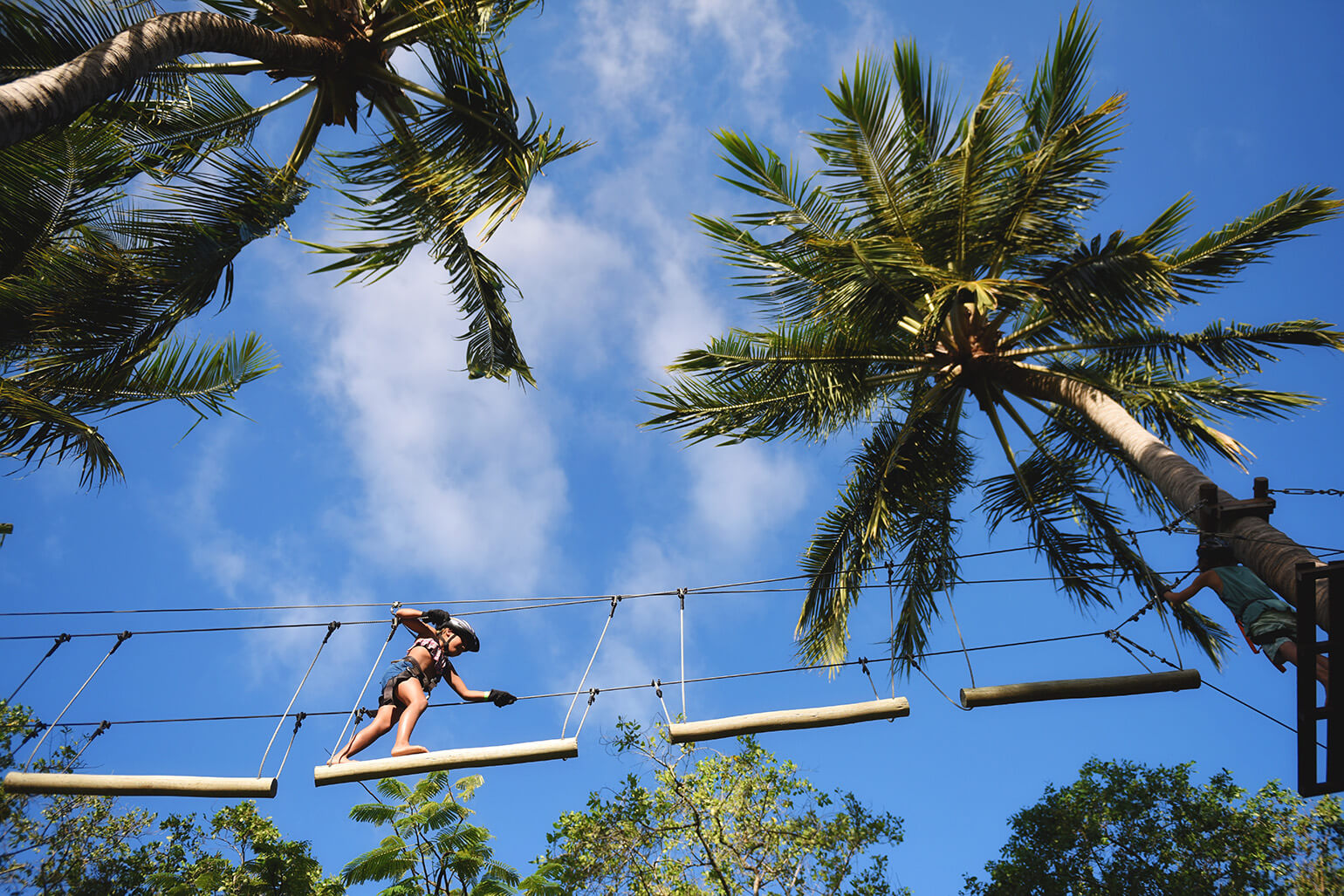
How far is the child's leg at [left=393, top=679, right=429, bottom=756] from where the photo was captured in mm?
6508

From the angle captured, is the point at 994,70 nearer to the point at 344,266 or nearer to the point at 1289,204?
the point at 1289,204

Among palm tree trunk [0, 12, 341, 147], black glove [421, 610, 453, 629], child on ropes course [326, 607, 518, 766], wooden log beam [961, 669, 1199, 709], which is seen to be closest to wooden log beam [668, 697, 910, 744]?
wooden log beam [961, 669, 1199, 709]

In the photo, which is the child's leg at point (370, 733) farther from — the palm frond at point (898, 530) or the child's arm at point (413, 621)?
the palm frond at point (898, 530)

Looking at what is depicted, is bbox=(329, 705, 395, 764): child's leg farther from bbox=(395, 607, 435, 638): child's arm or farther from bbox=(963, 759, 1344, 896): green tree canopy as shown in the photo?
bbox=(963, 759, 1344, 896): green tree canopy

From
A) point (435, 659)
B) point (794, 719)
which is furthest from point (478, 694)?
point (794, 719)

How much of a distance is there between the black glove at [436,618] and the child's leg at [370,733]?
0.76 metres

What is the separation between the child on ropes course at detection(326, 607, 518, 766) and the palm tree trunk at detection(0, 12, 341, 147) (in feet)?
13.2

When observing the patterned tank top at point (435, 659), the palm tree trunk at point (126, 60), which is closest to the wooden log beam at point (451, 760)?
the patterned tank top at point (435, 659)

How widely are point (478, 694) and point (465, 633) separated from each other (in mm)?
534

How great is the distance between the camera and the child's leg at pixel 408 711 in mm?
6508

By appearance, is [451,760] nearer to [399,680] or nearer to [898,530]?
[399,680]

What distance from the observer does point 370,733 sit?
672 cm

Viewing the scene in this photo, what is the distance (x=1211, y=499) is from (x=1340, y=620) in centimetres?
158

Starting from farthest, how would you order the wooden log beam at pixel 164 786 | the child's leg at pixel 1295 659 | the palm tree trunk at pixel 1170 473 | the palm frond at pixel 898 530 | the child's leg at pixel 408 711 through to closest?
1. the palm frond at pixel 898 530
2. the child's leg at pixel 408 711
3. the wooden log beam at pixel 164 786
4. the palm tree trunk at pixel 1170 473
5. the child's leg at pixel 1295 659
